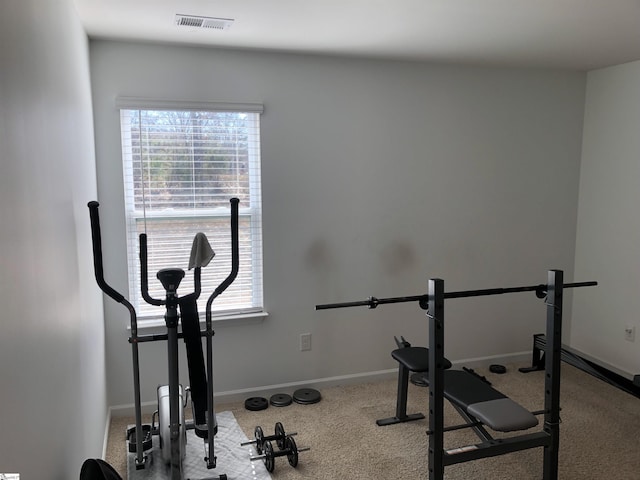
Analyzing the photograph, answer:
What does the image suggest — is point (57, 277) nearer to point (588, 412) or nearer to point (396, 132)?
point (396, 132)

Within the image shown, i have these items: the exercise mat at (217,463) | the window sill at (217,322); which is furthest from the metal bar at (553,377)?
the window sill at (217,322)

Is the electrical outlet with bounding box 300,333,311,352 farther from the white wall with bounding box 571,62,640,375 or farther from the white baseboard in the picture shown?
the white wall with bounding box 571,62,640,375

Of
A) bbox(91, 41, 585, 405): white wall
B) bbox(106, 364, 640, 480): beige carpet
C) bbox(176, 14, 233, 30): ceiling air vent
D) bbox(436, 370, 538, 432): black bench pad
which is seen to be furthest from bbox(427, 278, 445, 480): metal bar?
bbox(176, 14, 233, 30): ceiling air vent

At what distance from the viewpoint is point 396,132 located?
11.6 ft

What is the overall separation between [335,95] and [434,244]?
1.27 metres

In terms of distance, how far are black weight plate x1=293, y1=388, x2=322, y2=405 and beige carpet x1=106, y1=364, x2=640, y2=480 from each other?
34 mm

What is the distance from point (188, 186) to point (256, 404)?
1445 millimetres

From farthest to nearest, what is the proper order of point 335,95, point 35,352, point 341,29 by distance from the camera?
point 335,95 → point 341,29 → point 35,352

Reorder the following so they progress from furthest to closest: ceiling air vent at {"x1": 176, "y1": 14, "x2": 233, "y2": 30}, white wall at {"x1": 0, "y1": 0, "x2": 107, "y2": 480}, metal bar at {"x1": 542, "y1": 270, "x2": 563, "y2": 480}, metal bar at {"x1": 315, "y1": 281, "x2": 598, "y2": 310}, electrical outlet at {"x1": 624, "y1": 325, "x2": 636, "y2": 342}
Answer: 1. electrical outlet at {"x1": 624, "y1": 325, "x2": 636, "y2": 342}
2. ceiling air vent at {"x1": 176, "y1": 14, "x2": 233, "y2": 30}
3. metal bar at {"x1": 542, "y1": 270, "x2": 563, "y2": 480}
4. metal bar at {"x1": 315, "y1": 281, "x2": 598, "y2": 310}
5. white wall at {"x1": 0, "y1": 0, "x2": 107, "y2": 480}

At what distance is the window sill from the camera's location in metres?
3.14

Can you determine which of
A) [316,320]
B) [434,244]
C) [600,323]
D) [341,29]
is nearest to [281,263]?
[316,320]

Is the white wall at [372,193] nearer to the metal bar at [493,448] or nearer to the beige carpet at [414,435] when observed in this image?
the beige carpet at [414,435]

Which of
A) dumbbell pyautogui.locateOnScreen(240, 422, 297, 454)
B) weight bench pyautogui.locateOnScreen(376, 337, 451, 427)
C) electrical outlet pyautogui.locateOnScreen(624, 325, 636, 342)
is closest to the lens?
dumbbell pyautogui.locateOnScreen(240, 422, 297, 454)

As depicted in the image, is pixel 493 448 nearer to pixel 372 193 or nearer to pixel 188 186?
pixel 372 193
